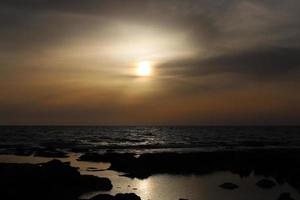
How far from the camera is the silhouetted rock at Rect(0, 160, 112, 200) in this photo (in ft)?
99.2

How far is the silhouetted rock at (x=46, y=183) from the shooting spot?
3025 cm

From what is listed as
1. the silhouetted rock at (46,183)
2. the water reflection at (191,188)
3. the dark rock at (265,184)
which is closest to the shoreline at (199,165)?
the water reflection at (191,188)

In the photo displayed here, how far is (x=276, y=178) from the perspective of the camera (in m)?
44.1

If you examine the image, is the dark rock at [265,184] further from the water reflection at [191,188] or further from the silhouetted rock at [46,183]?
the silhouetted rock at [46,183]

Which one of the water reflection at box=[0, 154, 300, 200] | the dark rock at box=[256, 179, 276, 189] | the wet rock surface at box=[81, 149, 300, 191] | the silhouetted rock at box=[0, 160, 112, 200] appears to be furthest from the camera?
the wet rock surface at box=[81, 149, 300, 191]

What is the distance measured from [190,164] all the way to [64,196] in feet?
93.9

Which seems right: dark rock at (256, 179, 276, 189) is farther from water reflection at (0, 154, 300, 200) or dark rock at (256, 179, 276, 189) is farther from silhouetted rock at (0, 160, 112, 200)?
silhouetted rock at (0, 160, 112, 200)

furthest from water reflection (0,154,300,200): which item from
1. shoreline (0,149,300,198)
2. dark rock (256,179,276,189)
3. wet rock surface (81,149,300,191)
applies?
wet rock surface (81,149,300,191)

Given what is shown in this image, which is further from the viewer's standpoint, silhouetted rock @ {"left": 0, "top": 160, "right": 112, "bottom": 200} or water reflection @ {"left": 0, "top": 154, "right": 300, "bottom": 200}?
water reflection @ {"left": 0, "top": 154, "right": 300, "bottom": 200}

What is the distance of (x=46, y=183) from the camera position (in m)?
32.5

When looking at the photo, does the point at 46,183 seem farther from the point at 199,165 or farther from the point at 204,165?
the point at 204,165

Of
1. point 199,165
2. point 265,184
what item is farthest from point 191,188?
point 199,165

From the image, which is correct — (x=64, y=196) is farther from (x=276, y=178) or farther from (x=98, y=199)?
(x=276, y=178)

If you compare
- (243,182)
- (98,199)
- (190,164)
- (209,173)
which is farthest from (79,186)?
(190,164)
